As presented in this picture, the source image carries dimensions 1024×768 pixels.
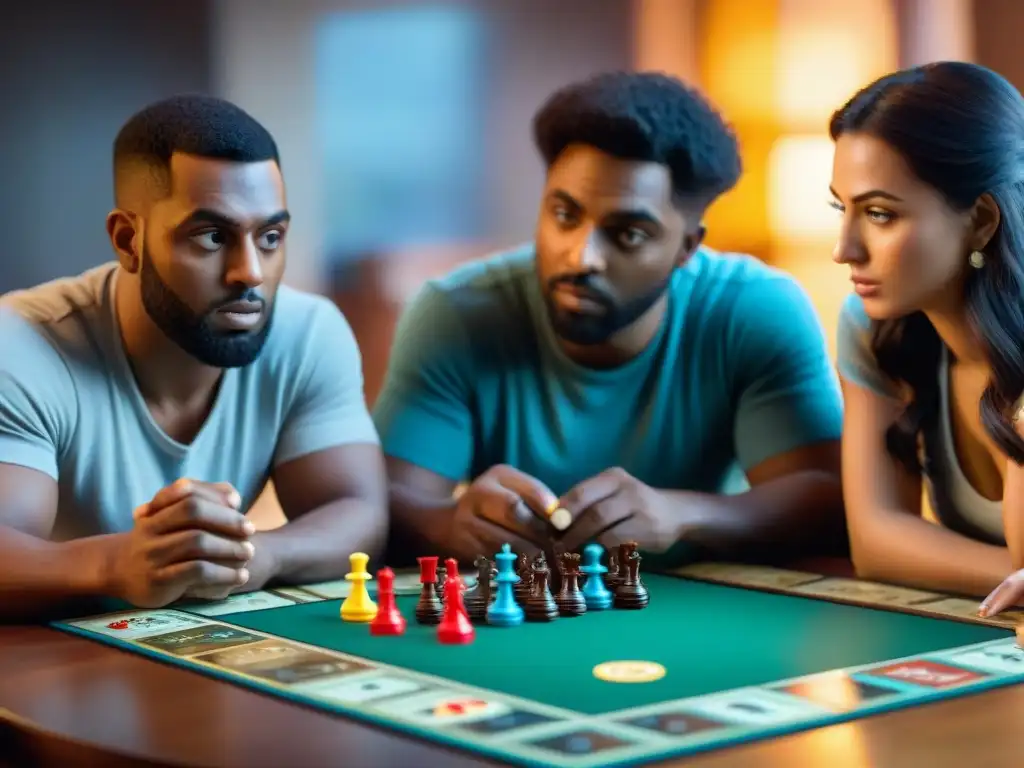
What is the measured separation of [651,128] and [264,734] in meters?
1.56

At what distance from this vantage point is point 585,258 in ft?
8.68

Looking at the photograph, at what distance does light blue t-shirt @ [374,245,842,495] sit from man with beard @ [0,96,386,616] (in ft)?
0.99

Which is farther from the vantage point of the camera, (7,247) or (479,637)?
(7,247)

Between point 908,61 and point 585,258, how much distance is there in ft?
9.83

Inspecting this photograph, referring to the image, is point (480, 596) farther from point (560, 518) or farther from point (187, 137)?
point (187, 137)

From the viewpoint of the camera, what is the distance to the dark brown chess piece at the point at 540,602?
6.81ft

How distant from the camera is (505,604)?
205 centimetres

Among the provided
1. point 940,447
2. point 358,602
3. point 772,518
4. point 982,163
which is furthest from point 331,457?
point 982,163

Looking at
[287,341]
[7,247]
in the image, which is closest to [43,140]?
[7,247]

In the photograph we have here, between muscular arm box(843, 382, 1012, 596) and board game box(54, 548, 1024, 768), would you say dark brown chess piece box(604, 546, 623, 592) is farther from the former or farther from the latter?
muscular arm box(843, 382, 1012, 596)

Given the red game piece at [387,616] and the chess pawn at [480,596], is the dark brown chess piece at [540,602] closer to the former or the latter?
the chess pawn at [480,596]

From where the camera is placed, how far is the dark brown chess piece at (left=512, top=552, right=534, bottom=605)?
213cm

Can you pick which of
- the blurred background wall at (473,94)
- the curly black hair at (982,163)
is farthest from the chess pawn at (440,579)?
the blurred background wall at (473,94)

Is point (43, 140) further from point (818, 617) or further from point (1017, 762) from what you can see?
point (1017, 762)
